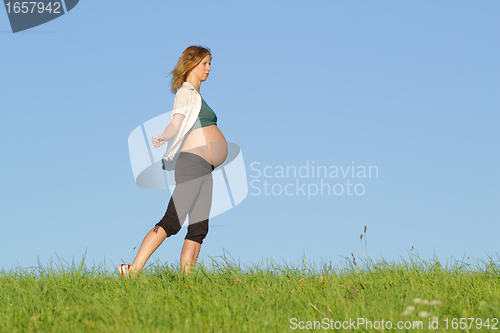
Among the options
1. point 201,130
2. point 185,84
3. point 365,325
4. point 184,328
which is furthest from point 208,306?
point 185,84

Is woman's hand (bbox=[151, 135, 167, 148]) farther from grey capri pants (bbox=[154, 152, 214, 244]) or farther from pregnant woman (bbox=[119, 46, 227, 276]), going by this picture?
grey capri pants (bbox=[154, 152, 214, 244])

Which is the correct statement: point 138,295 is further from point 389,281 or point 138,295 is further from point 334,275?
point 389,281

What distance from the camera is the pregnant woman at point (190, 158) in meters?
4.39

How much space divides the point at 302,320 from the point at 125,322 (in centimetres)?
119

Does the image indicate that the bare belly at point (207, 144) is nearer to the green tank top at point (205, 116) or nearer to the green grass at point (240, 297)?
the green tank top at point (205, 116)

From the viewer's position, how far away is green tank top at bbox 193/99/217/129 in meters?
4.63

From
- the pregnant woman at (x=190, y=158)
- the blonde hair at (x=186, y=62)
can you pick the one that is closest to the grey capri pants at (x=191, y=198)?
the pregnant woman at (x=190, y=158)

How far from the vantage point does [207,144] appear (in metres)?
4.62

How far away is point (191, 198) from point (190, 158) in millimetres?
403

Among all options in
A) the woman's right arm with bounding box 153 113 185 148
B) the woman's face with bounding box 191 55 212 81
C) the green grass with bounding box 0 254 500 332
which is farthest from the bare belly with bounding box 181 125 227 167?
the green grass with bounding box 0 254 500 332

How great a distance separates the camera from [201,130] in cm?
461

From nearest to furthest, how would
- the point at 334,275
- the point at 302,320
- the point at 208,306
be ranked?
the point at 302,320 < the point at 208,306 < the point at 334,275

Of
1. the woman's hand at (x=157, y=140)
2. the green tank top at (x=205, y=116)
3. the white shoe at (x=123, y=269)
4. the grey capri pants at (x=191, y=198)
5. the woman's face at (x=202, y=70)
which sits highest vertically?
the woman's face at (x=202, y=70)

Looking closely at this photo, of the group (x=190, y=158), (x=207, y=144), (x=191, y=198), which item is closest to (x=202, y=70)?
(x=207, y=144)
